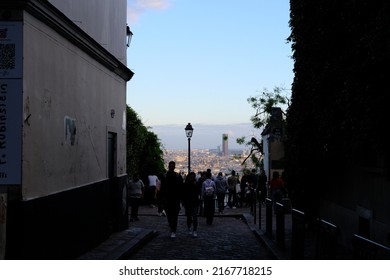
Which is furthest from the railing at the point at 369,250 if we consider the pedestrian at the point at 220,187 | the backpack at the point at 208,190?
the pedestrian at the point at 220,187

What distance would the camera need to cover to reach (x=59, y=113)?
31.9 feet

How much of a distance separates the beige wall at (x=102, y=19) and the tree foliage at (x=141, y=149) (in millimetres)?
14286

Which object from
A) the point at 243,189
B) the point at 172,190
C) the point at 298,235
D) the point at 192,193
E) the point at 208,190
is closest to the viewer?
the point at 298,235

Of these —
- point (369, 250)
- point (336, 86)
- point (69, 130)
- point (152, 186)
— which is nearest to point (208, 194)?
point (152, 186)

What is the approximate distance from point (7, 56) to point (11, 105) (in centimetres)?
61

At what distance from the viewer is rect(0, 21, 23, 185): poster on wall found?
7875 mm

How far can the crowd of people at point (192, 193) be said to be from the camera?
14.9 metres

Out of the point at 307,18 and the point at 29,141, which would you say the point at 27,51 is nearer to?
the point at 29,141

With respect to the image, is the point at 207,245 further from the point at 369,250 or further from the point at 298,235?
the point at 369,250
